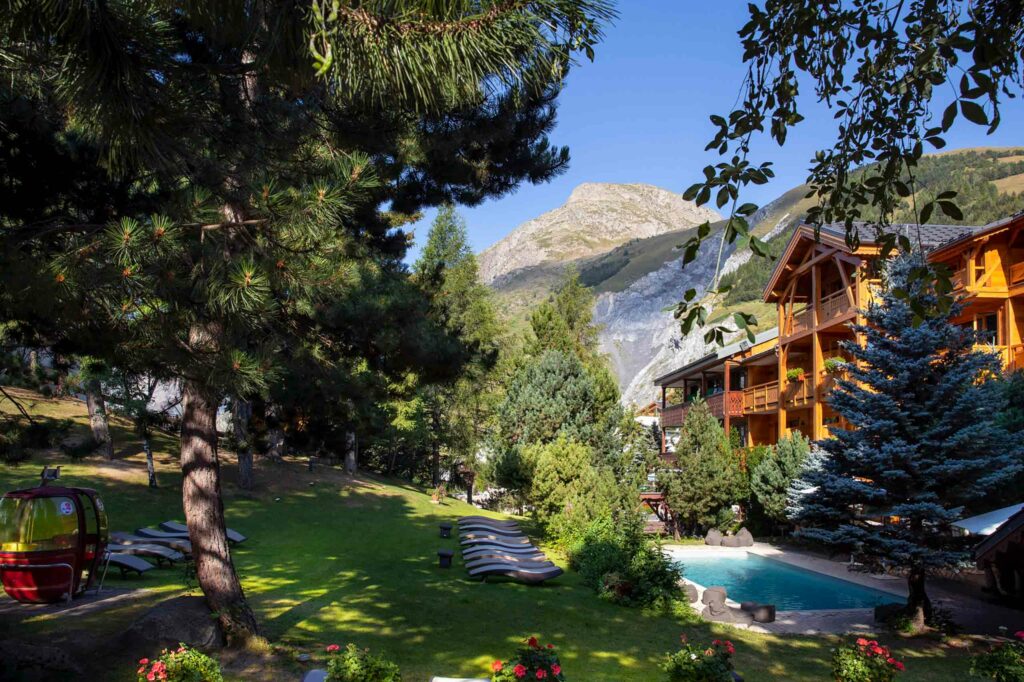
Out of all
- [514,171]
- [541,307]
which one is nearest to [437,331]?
[514,171]

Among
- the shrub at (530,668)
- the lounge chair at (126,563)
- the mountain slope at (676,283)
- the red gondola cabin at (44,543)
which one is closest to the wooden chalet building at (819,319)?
the mountain slope at (676,283)

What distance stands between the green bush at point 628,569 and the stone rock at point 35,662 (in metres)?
9.94

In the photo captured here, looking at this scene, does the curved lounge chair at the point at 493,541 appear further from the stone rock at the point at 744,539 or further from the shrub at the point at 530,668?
the shrub at the point at 530,668

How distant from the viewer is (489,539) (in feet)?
61.1

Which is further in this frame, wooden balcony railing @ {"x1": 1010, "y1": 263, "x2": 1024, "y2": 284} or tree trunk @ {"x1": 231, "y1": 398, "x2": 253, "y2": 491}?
wooden balcony railing @ {"x1": 1010, "y1": 263, "x2": 1024, "y2": 284}

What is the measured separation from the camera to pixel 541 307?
3378cm

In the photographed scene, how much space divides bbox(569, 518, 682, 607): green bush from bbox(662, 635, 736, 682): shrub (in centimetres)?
695

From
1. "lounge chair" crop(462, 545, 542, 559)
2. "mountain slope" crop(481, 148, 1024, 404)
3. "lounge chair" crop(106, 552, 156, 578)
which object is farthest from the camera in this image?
"mountain slope" crop(481, 148, 1024, 404)

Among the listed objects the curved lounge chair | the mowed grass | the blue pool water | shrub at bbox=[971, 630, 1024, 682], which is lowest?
the blue pool water

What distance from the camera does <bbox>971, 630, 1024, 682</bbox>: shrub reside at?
24.6 feet

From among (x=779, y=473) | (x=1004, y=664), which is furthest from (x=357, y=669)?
(x=779, y=473)

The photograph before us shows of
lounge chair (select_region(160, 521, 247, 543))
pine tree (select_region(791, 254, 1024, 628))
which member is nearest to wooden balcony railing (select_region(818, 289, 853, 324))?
pine tree (select_region(791, 254, 1024, 628))

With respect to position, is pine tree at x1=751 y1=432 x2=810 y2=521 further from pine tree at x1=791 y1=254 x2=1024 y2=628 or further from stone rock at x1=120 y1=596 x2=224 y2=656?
stone rock at x1=120 y1=596 x2=224 y2=656

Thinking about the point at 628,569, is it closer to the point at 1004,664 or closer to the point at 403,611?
the point at 403,611
